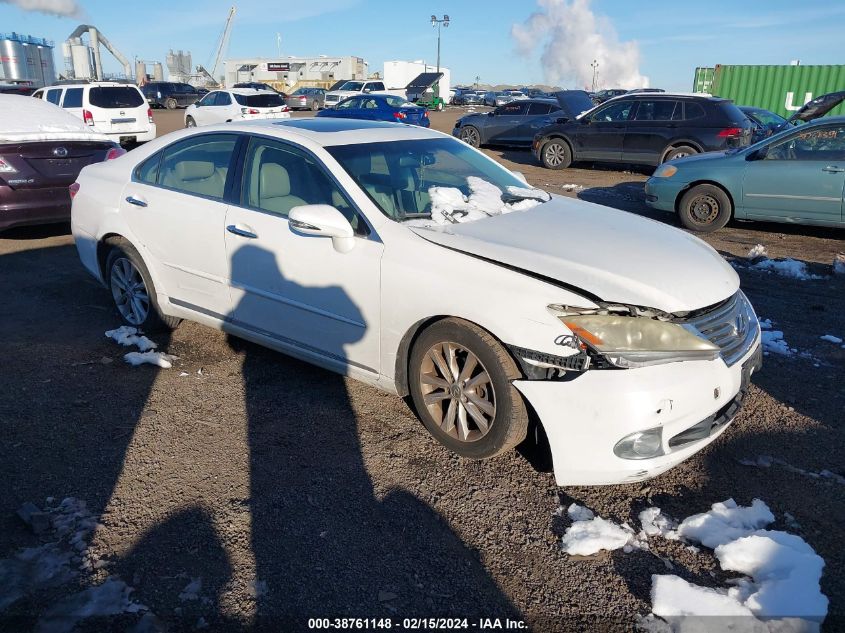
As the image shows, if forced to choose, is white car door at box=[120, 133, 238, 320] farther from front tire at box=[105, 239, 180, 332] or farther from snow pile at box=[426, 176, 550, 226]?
snow pile at box=[426, 176, 550, 226]

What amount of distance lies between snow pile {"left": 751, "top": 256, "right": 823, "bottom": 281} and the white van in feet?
48.9

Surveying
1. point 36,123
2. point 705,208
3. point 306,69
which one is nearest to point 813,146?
point 705,208

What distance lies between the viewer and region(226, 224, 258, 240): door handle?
4.07m

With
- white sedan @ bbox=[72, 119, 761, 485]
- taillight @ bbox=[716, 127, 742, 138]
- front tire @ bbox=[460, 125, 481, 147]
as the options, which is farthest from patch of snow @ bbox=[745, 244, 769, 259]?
front tire @ bbox=[460, 125, 481, 147]

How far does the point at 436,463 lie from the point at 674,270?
59.6 inches

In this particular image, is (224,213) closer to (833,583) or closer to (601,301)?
(601,301)

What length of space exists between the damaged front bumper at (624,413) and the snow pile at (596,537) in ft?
0.58

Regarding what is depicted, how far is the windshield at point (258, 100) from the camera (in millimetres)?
21859

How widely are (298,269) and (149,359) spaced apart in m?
1.51

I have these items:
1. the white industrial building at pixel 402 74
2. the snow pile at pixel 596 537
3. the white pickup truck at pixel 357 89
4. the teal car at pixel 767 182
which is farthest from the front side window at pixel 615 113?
the white industrial building at pixel 402 74

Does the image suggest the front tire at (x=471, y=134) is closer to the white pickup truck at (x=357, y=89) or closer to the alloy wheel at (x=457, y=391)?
the alloy wheel at (x=457, y=391)

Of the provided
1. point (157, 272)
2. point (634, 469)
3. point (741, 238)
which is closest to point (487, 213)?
point (634, 469)

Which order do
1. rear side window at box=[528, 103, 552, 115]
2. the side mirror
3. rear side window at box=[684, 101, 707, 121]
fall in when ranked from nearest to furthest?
the side mirror, rear side window at box=[684, 101, 707, 121], rear side window at box=[528, 103, 552, 115]

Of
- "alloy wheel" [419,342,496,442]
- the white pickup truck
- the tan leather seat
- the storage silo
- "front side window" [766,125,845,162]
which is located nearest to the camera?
"alloy wheel" [419,342,496,442]
